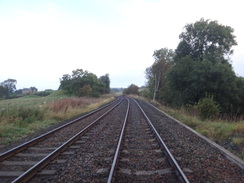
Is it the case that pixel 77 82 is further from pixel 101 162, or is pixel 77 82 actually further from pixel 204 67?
pixel 101 162

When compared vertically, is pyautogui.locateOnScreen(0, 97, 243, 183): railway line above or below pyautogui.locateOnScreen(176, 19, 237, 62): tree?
below

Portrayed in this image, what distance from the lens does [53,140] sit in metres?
8.59

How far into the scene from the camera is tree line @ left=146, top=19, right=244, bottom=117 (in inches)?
957

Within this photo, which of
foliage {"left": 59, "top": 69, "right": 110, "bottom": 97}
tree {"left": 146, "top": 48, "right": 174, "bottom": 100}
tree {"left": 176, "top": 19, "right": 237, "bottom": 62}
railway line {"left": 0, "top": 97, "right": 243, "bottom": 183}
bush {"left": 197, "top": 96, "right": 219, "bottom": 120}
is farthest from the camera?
foliage {"left": 59, "top": 69, "right": 110, "bottom": 97}

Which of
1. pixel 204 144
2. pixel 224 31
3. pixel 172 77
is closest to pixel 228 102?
pixel 172 77

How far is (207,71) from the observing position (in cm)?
2384

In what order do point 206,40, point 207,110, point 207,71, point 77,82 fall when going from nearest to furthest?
point 207,110
point 207,71
point 206,40
point 77,82

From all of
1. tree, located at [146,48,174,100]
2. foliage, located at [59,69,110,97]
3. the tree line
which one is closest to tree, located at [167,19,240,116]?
the tree line

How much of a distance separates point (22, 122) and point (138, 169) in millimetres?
9220

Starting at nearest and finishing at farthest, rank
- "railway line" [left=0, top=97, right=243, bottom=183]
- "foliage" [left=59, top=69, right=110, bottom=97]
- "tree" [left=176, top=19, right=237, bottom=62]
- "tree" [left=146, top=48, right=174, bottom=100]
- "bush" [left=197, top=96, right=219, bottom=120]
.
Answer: "railway line" [left=0, top=97, right=243, bottom=183] < "bush" [left=197, top=96, right=219, bottom=120] < "tree" [left=176, top=19, right=237, bottom=62] < "tree" [left=146, top=48, right=174, bottom=100] < "foliage" [left=59, top=69, right=110, bottom=97]

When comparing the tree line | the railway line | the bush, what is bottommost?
the railway line

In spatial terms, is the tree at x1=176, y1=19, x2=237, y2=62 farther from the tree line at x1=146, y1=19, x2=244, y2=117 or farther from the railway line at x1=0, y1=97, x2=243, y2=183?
the railway line at x1=0, y1=97, x2=243, y2=183

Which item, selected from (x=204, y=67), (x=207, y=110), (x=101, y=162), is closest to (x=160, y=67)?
(x=204, y=67)

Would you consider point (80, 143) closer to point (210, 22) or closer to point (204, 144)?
point (204, 144)
